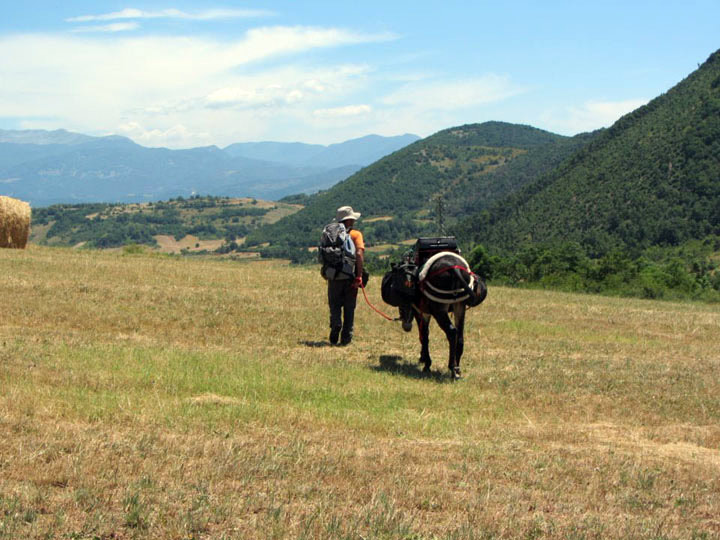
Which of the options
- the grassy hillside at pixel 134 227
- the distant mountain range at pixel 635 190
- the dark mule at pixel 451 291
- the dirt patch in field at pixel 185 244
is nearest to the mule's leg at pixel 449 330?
the dark mule at pixel 451 291

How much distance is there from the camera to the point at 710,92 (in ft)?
274

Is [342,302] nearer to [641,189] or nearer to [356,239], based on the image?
[356,239]

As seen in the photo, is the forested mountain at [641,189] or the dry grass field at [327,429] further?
the forested mountain at [641,189]

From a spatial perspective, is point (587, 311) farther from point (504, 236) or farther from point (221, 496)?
point (504, 236)

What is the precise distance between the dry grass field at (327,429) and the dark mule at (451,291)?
77 centimetres

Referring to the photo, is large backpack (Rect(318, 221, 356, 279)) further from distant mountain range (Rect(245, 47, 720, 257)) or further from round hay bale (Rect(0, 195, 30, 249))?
distant mountain range (Rect(245, 47, 720, 257))

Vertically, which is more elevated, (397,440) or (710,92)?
(710,92)

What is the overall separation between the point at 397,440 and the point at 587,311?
14.6m

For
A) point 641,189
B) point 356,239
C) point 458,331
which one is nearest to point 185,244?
point 641,189

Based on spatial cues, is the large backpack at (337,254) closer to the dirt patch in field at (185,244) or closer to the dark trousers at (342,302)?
the dark trousers at (342,302)

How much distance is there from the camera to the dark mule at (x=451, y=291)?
414 inches

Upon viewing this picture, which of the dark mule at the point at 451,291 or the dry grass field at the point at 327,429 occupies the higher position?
the dark mule at the point at 451,291

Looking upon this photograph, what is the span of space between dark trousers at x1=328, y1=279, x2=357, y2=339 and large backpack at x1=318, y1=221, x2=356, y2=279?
0.24m

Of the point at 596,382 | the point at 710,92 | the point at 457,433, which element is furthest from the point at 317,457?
the point at 710,92
